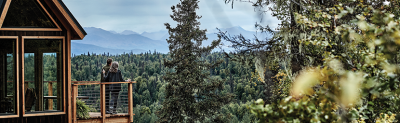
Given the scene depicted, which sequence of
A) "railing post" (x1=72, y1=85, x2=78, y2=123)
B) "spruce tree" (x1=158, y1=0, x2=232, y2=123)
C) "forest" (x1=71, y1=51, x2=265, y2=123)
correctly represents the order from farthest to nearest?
"forest" (x1=71, y1=51, x2=265, y2=123)
"spruce tree" (x1=158, y1=0, x2=232, y2=123)
"railing post" (x1=72, y1=85, x2=78, y2=123)

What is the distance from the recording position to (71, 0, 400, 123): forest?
1.93m

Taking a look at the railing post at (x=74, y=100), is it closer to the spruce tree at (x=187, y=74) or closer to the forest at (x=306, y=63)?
the forest at (x=306, y=63)

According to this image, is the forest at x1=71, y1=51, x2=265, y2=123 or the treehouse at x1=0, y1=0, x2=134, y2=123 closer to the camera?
the treehouse at x1=0, y1=0, x2=134, y2=123

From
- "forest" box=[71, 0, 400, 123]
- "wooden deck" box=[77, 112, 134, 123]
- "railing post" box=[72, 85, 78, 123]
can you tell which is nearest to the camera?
"forest" box=[71, 0, 400, 123]

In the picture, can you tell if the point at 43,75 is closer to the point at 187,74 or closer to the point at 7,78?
the point at 7,78

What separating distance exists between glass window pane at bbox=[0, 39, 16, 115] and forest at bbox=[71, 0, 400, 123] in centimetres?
450

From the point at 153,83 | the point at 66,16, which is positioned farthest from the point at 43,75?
the point at 153,83

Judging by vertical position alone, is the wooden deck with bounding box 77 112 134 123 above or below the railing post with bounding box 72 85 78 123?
below

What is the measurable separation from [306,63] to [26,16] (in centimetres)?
586

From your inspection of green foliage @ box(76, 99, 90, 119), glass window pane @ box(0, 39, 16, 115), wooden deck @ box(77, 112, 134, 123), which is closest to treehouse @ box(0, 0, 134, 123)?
glass window pane @ box(0, 39, 16, 115)

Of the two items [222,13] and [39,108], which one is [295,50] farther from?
[39,108]

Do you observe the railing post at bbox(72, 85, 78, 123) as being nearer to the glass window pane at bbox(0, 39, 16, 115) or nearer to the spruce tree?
the glass window pane at bbox(0, 39, 16, 115)

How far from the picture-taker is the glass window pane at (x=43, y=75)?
658cm

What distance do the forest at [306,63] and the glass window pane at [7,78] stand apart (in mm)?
4499
